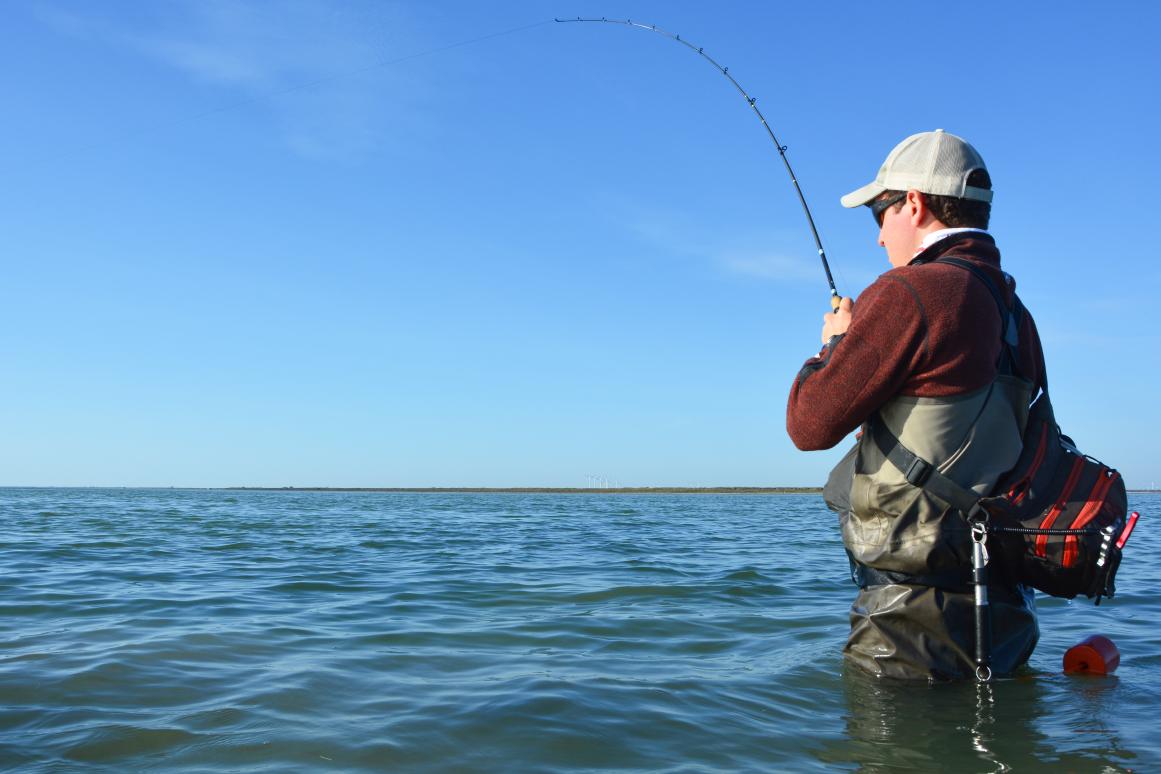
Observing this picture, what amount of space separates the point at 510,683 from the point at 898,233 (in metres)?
2.61

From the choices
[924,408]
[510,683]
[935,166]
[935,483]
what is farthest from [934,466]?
[510,683]

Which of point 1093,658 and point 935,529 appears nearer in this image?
point 935,529

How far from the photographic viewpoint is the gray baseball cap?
3.12 m

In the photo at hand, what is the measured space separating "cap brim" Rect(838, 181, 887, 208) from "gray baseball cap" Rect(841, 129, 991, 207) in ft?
0.14

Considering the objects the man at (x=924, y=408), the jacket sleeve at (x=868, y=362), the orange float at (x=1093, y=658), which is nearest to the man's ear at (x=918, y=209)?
the man at (x=924, y=408)

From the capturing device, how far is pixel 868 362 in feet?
9.35

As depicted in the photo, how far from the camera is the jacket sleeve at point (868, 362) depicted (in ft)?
9.25

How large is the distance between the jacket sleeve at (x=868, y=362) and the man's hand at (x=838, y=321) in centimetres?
22

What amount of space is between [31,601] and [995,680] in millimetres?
6554

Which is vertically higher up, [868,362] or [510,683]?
[868,362]

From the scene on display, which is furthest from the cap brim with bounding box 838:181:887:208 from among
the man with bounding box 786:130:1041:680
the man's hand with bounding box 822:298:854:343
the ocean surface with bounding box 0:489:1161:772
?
the ocean surface with bounding box 0:489:1161:772

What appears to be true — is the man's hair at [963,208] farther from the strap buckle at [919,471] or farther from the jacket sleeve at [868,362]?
the strap buckle at [919,471]

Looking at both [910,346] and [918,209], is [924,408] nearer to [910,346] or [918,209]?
[910,346]

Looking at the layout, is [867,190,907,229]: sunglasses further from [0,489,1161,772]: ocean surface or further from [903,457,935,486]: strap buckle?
[0,489,1161,772]: ocean surface
